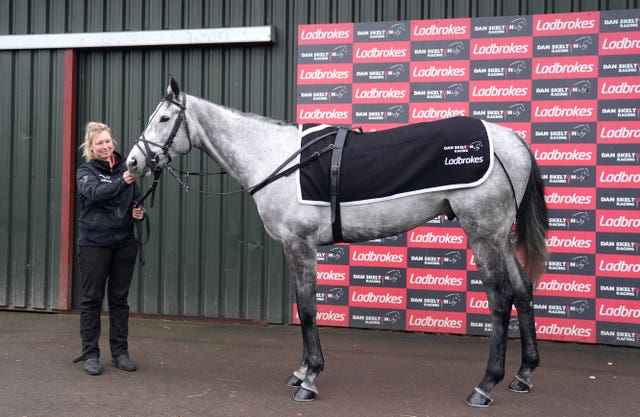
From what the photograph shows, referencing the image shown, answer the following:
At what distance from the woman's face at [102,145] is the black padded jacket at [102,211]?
52 mm

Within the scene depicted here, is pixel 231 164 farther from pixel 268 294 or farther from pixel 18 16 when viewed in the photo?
pixel 18 16

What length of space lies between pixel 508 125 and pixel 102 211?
3733 millimetres

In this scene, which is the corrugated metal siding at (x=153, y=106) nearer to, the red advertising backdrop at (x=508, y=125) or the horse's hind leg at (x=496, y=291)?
the red advertising backdrop at (x=508, y=125)

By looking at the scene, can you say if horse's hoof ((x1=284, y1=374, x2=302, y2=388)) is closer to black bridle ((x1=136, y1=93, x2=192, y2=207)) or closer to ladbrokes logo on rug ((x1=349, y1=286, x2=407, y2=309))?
black bridle ((x1=136, y1=93, x2=192, y2=207))

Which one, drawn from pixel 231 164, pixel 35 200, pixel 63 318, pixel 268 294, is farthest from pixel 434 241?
pixel 35 200

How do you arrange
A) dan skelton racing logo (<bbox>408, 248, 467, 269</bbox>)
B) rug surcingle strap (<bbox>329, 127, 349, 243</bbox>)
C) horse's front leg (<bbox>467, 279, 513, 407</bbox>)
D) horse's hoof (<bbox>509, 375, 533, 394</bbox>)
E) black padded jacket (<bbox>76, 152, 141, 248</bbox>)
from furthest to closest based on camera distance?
dan skelton racing logo (<bbox>408, 248, 467, 269</bbox>)
black padded jacket (<bbox>76, 152, 141, 248</bbox>)
horse's hoof (<bbox>509, 375, 533, 394</bbox>)
rug surcingle strap (<bbox>329, 127, 349, 243</bbox>)
horse's front leg (<bbox>467, 279, 513, 407</bbox>)

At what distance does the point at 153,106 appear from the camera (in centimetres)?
632

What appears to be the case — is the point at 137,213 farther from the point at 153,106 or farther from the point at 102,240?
the point at 153,106

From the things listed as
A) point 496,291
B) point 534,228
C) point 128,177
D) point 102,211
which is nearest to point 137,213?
point 102,211

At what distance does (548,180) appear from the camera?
545 cm

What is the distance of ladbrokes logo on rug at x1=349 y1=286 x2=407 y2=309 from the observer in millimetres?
5730

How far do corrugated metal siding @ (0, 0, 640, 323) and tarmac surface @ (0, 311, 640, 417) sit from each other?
57 centimetres

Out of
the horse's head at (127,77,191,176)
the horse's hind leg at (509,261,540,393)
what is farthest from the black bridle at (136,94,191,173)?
the horse's hind leg at (509,261,540,393)

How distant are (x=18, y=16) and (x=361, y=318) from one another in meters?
5.13
